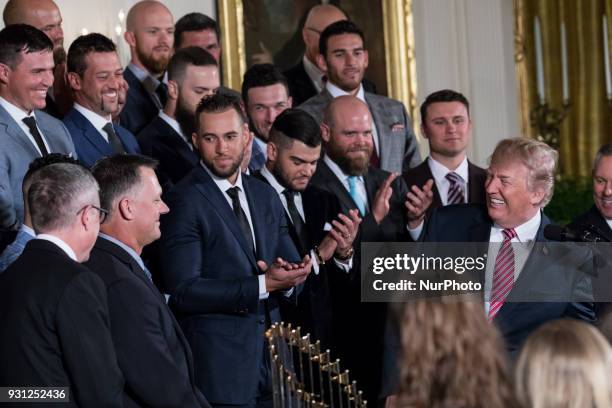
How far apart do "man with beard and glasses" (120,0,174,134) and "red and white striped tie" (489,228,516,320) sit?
267 centimetres

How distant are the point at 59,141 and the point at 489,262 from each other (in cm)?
217

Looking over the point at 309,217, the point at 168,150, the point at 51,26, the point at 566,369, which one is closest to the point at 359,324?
the point at 309,217

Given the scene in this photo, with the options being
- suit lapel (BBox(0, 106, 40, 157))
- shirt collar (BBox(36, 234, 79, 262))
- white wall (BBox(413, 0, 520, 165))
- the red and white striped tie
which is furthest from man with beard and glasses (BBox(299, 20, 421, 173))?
shirt collar (BBox(36, 234, 79, 262))

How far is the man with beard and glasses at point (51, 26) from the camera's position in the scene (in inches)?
297

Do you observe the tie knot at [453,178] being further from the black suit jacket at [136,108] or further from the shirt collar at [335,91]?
the black suit jacket at [136,108]

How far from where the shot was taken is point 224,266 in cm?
637

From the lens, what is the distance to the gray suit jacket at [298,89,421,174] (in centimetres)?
848

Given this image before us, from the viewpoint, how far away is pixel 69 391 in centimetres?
465

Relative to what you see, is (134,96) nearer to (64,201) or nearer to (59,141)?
(59,141)

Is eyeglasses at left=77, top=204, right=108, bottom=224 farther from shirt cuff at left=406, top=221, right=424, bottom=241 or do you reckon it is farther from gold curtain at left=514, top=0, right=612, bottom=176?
gold curtain at left=514, top=0, right=612, bottom=176

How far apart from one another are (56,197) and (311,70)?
499cm

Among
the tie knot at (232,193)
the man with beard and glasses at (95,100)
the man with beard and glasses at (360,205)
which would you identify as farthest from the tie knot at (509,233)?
the man with beard and glasses at (95,100)

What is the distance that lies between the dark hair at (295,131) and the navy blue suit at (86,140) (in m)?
0.80

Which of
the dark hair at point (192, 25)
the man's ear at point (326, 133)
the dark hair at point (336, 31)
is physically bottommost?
the man's ear at point (326, 133)
